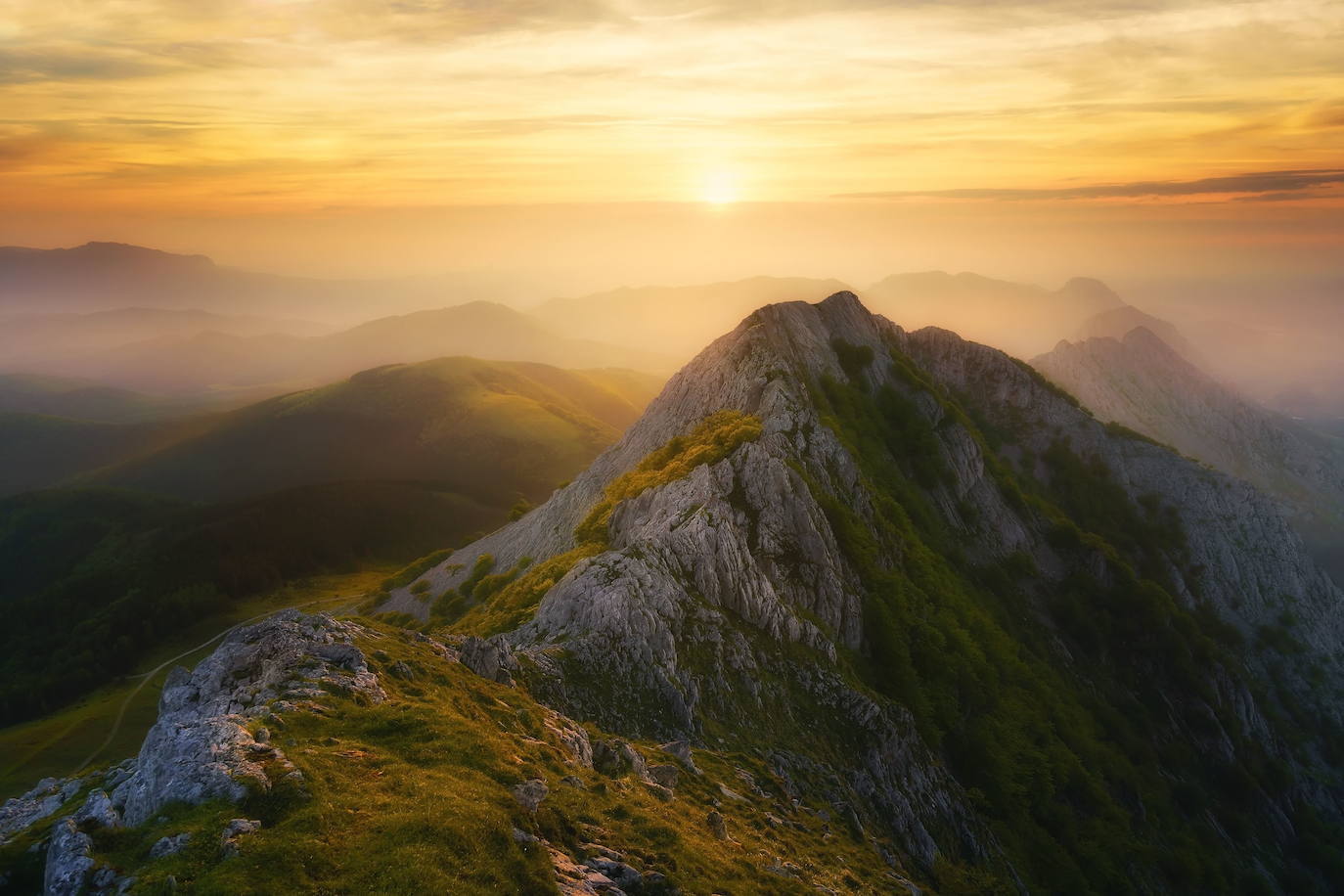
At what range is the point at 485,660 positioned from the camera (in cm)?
4128

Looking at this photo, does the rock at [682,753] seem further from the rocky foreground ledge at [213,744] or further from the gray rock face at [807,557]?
the rocky foreground ledge at [213,744]

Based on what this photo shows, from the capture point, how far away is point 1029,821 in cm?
5844

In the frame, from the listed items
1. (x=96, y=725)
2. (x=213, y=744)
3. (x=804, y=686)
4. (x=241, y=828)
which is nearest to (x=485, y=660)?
(x=213, y=744)

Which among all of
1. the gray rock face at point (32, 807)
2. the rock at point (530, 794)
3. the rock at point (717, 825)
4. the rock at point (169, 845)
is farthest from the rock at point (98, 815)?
the rock at point (717, 825)

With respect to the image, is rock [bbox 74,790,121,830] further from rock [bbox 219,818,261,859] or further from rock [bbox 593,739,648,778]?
rock [bbox 593,739,648,778]

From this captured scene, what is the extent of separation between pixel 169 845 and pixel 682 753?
26.2 m

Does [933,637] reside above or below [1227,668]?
above

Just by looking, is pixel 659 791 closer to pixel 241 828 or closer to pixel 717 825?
pixel 717 825

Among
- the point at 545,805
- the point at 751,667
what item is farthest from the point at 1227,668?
the point at 545,805

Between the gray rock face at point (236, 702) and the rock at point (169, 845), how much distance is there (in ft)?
6.17

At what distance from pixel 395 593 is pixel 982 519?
87.8 m

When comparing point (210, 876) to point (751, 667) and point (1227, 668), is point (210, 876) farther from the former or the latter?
point (1227, 668)

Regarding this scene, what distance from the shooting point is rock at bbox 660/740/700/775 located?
132 ft

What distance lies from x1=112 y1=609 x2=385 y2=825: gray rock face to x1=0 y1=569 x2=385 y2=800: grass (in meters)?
87.9
